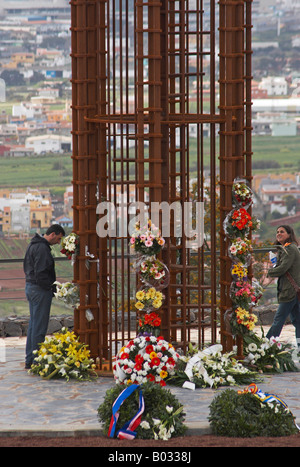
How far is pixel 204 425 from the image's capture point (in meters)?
5.49

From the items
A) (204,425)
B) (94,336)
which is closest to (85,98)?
(94,336)

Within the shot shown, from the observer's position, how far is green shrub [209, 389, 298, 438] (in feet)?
17.3

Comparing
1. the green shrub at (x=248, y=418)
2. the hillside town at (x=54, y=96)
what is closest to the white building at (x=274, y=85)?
the hillside town at (x=54, y=96)

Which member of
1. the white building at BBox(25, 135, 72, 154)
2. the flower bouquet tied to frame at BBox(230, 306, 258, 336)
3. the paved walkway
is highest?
the white building at BBox(25, 135, 72, 154)

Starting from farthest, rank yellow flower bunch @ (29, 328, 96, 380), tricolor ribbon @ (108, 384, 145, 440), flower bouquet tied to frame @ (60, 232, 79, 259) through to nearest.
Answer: flower bouquet tied to frame @ (60, 232, 79, 259)
yellow flower bunch @ (29, 328, 96, 380)
tricolor ribbon @ (108, 384, 145, 440)

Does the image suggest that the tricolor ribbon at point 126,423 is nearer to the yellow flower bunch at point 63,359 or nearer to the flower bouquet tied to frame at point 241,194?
the yellow flower bunch at point 63,359

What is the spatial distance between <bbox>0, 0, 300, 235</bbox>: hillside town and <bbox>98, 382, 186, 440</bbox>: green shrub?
39.5m

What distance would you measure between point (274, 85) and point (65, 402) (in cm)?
4981

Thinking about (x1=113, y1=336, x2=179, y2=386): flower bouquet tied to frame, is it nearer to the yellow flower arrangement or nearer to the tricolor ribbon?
the yellow flower arrangement

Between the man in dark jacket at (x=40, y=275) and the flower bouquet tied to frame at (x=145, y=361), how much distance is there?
41.3 inches

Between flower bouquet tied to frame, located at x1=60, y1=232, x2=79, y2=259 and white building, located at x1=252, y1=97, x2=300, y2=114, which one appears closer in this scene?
flower bouquet tied to frame, located at x1=60, y1=232, x2=79, y2=259

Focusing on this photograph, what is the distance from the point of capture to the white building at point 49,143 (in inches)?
1975

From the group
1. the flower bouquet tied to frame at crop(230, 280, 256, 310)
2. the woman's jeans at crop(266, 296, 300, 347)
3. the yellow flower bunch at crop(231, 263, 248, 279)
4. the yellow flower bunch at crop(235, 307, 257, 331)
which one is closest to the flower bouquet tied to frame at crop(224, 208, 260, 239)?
the yellow flower bunch at crop(231, 263, 248, 279)

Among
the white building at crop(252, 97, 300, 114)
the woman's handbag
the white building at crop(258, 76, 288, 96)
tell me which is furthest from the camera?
the white building at crop(252, 97, 300, 114)
